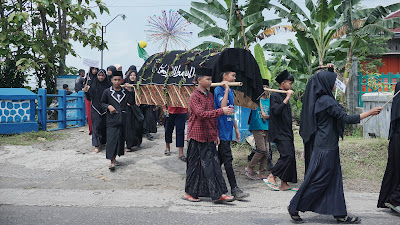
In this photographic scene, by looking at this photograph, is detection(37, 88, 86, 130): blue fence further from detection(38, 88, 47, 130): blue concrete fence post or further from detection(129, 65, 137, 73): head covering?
detection(129, 65, 137, 73): head covering

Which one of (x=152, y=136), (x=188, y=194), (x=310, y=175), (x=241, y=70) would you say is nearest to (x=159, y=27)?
(x=152, y=136)

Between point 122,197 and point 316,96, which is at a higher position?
point 316,96

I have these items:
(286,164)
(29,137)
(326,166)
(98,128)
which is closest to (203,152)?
(286,164)

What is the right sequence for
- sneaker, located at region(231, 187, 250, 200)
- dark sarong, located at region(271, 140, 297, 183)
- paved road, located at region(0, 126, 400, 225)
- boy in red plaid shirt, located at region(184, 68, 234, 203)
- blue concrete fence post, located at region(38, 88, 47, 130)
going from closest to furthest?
1. paved road, located at region(0, 126, 400, 225)
2. boy in red plaid shirt, located at region(184, 68, 234, 203)
3. sneaker, located at region(231, 187, 250, 200)
4. dark sarong, located at region(271, 140, 297, 183)
5. blue concrete fence post, located at region(38, 88, 47, 130)

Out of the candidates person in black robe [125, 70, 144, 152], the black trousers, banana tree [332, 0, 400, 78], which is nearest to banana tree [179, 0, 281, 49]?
banana tree [332, 0, 400, 78]

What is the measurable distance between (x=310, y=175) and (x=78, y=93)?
10835 millimetres

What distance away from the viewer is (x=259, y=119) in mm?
6957

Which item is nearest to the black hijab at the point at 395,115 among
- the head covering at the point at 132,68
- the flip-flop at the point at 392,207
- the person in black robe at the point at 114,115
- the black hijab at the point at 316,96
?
the flip-flop at the point at 392,207

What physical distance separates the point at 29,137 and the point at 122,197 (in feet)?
20.7

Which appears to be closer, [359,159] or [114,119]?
[114,119]

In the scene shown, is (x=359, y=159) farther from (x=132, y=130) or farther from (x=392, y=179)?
(x=132, y=130)

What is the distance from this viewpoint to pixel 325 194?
181 inches

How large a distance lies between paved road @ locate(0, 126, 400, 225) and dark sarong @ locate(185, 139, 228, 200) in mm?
179

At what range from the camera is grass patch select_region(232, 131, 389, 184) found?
7361 millimetres
